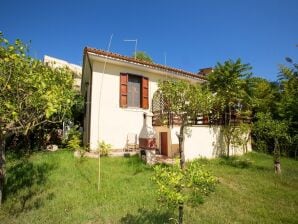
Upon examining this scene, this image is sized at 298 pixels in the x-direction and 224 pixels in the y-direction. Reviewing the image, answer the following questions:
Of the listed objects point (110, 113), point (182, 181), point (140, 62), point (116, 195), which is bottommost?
point (116, 195)

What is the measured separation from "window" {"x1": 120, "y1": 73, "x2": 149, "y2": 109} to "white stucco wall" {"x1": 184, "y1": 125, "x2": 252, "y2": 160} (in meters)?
3.55

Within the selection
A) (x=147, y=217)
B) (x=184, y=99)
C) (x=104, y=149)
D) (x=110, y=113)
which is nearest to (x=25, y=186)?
(x=104, y=149)

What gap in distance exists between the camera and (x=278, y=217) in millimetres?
6215

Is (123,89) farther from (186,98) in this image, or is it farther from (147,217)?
(147,217)

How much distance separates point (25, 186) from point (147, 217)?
5121 millimetres

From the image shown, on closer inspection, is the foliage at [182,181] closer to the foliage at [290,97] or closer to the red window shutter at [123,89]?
the red window shutter at [123,89]

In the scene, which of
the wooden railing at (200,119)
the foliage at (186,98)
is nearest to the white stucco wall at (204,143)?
the wooden railing at (200,119)

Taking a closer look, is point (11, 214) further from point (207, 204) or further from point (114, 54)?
point (114, 54)

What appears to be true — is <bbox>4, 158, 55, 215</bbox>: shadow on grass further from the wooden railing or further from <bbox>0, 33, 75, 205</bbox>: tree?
the wooden railing

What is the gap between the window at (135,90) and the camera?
530 inches

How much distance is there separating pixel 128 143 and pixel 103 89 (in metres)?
3.57

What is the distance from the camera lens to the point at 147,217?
596 centimetres

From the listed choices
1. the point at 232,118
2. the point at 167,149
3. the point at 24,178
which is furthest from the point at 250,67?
the point at 24,178

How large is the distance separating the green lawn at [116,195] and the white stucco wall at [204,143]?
2.53 metres
